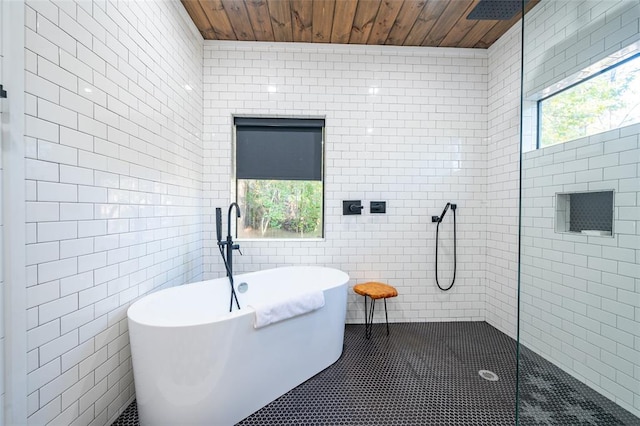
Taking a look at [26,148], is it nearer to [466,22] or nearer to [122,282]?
[122,282]

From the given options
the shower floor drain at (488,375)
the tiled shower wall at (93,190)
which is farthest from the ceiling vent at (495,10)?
the shower floor drain at (488,375)

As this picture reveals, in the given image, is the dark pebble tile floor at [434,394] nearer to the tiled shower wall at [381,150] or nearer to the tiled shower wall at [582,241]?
the tiled shower wall at [582,241]

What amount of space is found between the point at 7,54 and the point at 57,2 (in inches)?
15.9

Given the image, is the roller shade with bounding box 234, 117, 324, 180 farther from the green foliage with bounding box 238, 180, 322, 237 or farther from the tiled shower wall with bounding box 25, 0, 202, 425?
the tiled shower wall with bounding box 25, 0, 202, 425

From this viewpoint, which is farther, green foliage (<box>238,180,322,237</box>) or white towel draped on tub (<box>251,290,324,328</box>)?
green foliage (<box>238,180,322,237</box>)

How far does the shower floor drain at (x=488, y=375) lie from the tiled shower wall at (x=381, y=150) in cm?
86

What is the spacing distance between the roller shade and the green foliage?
0.32 feet

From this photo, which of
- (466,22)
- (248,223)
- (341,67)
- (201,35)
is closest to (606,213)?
(466,22)

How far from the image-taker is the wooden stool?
94.2 inches

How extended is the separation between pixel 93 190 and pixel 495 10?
3270 mm

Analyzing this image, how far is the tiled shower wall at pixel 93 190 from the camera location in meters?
1.06

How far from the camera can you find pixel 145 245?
1736mm

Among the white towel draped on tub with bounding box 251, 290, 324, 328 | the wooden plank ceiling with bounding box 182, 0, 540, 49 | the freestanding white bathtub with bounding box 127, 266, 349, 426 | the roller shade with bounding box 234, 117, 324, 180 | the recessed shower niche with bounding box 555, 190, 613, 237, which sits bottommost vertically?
the freestanding white bathtub with bounding box 127, 266, 349, 426

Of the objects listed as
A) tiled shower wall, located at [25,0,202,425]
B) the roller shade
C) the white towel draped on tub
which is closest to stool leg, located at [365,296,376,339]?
the white towel draped on tub
